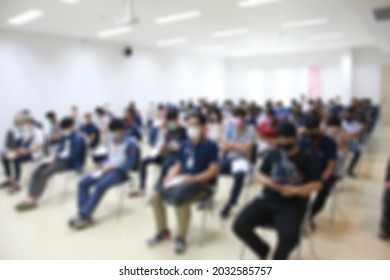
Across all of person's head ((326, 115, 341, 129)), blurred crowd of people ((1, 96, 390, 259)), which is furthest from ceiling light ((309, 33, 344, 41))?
person's head ((326, 115, 341, 129))

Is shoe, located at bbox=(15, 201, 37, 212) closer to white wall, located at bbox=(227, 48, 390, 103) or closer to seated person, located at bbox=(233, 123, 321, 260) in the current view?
seated person, located at bbox=(233, 123, 321, 260)

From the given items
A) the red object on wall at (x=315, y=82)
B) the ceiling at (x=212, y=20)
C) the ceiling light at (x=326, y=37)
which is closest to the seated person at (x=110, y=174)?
the ceiling at (x=212, y=20)

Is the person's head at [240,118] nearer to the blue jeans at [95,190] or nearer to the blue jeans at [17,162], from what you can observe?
the blue jeans at [95,190]

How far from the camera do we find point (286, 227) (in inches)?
74.7

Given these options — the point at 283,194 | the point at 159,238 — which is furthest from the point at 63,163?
the point at 283,194

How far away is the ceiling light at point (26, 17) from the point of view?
5.09 meters

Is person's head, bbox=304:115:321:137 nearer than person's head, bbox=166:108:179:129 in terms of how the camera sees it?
Yes

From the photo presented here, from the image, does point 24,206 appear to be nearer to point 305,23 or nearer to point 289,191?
point 289,191

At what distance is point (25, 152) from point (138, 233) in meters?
2.43

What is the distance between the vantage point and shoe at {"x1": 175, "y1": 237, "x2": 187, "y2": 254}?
2461 mm

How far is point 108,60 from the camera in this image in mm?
8781

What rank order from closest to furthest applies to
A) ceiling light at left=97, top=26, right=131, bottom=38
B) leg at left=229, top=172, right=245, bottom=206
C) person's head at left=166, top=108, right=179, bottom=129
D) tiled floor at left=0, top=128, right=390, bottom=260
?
tiled floor at left=0, top=128, right=390, bottom=260 → leg at left=229, top=172, right=245, bottom=206 → person's head at left=166, top=108, right=179, bottom=129 → ceiling light at left=97, top=26, right=131, bottom=38

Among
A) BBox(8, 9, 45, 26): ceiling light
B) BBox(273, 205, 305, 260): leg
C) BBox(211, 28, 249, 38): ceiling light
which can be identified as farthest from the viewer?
BBox(211, 28, 249, 38): ceiling light
